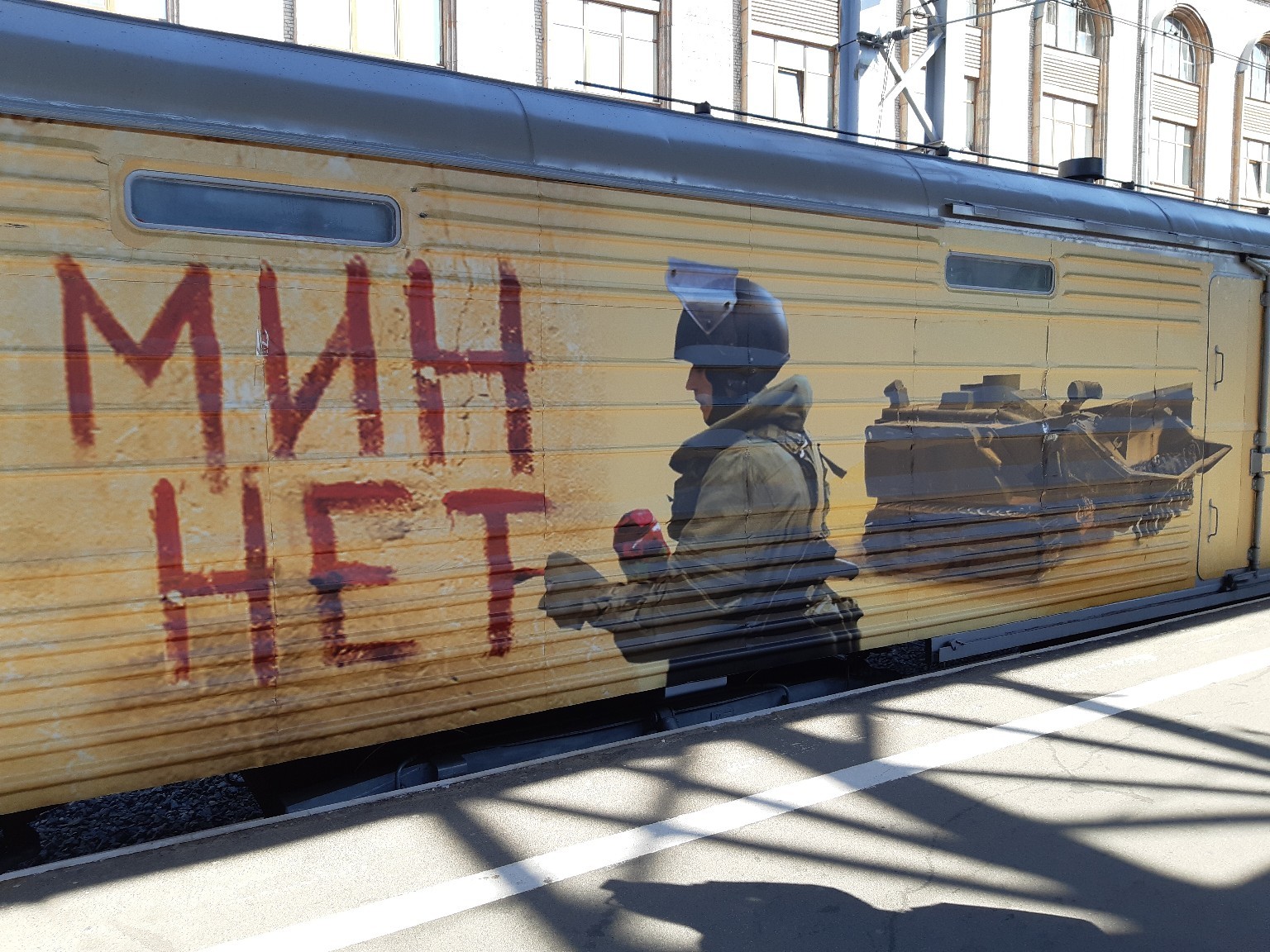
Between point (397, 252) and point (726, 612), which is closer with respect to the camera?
point (397, 252)

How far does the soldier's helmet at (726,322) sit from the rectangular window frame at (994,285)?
1124 millimetres

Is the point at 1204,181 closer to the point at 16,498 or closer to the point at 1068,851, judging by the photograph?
the point at 1068,851

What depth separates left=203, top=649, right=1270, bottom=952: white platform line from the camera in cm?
268

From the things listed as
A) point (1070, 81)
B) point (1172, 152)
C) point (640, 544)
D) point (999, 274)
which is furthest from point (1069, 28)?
point (640, 544)

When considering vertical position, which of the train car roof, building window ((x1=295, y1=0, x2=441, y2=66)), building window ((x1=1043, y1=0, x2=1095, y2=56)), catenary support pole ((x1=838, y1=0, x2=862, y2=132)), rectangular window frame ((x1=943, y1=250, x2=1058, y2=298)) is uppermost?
building window ((x1=1043, y1=0, x2=1095, y2=56))

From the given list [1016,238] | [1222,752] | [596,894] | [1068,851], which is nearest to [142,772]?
[596,894]

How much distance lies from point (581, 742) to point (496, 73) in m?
12.1

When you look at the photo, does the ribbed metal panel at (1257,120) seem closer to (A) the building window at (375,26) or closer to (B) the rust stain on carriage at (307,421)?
(A) the building window at (375,26)

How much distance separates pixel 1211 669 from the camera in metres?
5.05

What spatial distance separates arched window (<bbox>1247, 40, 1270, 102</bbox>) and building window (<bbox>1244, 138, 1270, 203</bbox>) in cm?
114

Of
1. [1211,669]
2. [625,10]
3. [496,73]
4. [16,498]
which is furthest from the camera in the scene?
[625,10]

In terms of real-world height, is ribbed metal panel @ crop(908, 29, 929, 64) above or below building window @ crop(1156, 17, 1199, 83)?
below

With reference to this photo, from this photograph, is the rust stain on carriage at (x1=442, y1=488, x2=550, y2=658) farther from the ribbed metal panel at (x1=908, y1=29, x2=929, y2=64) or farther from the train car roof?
the ribbed metal panel at (x1=908, y1=29, x2=929, y2=64)

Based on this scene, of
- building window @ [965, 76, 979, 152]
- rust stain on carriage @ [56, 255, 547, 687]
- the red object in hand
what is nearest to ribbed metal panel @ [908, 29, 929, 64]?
building window @ [965, 76, 979, 152]
